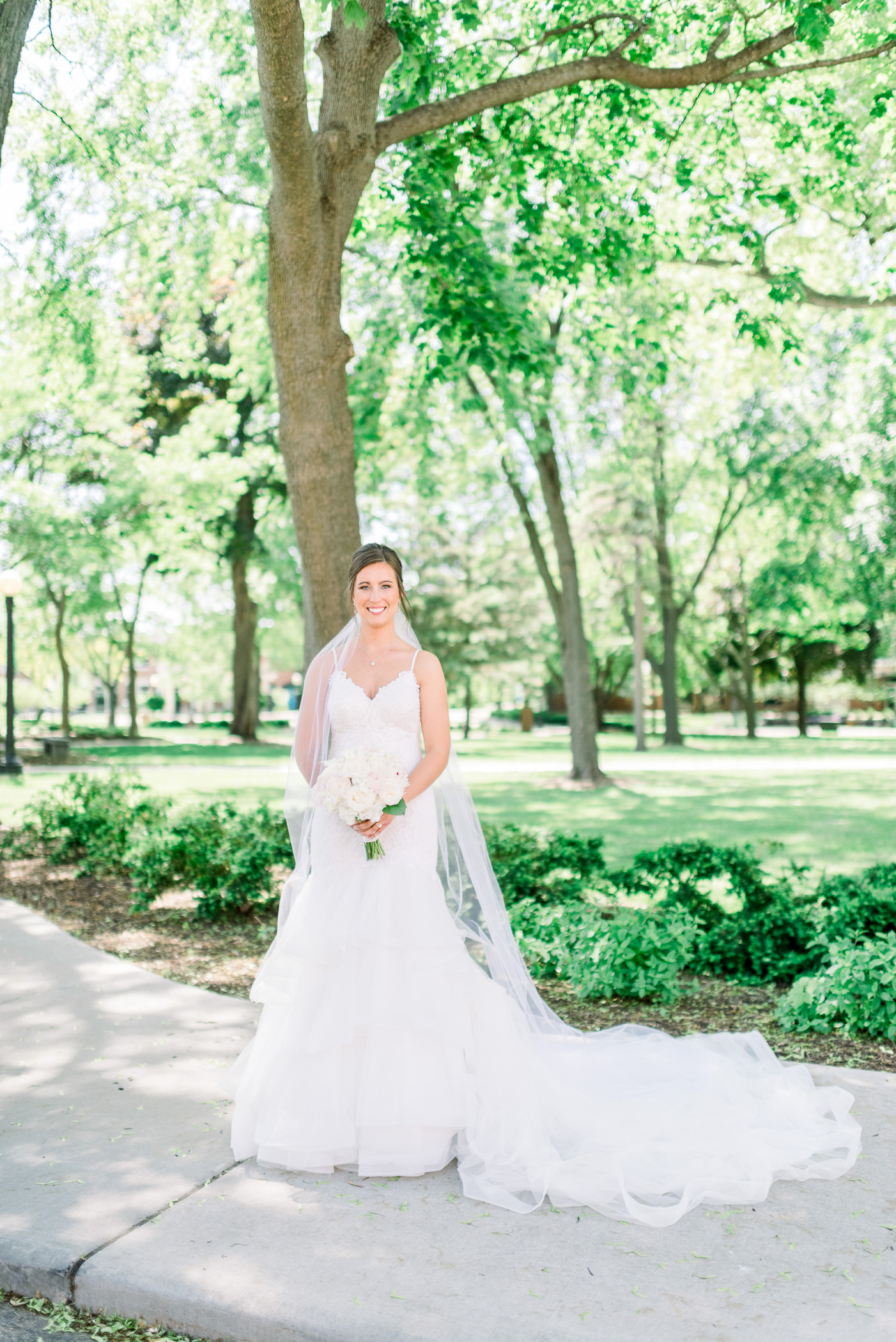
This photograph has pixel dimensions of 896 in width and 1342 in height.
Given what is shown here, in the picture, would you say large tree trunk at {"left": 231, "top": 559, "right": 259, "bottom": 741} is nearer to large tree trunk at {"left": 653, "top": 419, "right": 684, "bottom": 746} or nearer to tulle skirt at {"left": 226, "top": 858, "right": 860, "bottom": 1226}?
large tree trunk at {"left": 653, "top": 419, "right": 684, "bottom": 746}

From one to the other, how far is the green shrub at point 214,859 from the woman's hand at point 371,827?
4180mm

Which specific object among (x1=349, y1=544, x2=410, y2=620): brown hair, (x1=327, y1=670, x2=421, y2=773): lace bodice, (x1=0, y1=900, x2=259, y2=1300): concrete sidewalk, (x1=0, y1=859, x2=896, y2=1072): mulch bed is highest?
(x1=349, y1=544, x2=410, y2=620): brown hair

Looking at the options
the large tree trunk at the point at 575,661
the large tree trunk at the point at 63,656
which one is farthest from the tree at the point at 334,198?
the large tree trunk at the point at 63,656

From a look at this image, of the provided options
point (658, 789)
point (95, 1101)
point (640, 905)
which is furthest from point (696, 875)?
point (658, 789)

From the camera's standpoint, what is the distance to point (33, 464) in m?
28.2

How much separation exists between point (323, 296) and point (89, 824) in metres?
6.25

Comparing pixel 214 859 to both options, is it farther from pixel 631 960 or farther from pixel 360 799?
pixel 360 799

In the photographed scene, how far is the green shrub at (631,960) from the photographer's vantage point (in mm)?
6250

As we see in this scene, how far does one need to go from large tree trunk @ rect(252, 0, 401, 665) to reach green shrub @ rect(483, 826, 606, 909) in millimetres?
2287

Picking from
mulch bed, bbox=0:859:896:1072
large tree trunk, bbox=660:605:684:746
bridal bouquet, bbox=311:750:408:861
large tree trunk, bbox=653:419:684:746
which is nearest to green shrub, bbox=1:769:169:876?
mulch bed, bbox=0:859:896:1072

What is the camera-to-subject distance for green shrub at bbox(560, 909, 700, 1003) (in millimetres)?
6250

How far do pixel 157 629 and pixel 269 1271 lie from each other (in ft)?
183

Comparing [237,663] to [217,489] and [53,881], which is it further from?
[53,881]

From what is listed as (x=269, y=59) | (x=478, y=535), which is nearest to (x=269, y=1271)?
(x=269, y=59)
